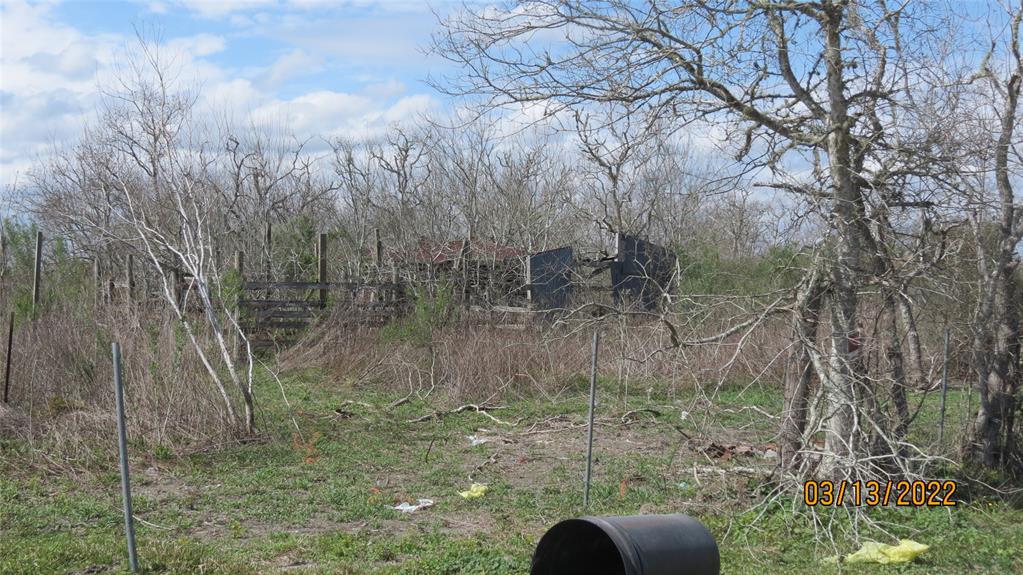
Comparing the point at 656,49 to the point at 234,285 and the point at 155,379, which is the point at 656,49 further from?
the point at 234,285

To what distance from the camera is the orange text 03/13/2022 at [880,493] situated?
7.18 metres

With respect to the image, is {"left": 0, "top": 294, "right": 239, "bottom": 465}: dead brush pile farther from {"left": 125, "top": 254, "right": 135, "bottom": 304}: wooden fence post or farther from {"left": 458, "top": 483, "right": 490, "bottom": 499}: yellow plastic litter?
{"left": 458, "top": 483, "right": 490, "bottom": 499}: yellow plastic litter

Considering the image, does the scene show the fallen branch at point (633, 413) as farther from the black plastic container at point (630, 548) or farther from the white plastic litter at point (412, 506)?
the black plastic container at point (630, 548)

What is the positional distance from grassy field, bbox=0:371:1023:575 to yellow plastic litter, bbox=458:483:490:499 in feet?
0.25

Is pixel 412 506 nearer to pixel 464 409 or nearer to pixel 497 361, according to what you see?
pixel 464 409

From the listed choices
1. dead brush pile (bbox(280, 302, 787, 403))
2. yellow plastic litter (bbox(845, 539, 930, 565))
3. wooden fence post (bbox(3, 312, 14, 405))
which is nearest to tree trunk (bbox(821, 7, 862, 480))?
yellow plastic litter (bbox(845, 539, 930, 565))

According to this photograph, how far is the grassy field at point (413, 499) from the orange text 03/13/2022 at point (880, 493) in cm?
13

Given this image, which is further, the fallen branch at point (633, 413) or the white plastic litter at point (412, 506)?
the fallen branch at point (633, 413)

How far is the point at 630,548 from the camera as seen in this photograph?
13.4ft

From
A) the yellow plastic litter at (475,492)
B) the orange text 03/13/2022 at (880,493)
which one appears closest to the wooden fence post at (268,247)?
the yellow plastic litter at (475,492)

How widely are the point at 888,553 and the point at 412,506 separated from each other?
3953 mm

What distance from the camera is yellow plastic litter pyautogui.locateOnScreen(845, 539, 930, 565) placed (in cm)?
636

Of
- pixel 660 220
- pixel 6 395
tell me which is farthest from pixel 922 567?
pixel 660 220

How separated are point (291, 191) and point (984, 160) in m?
25.9
